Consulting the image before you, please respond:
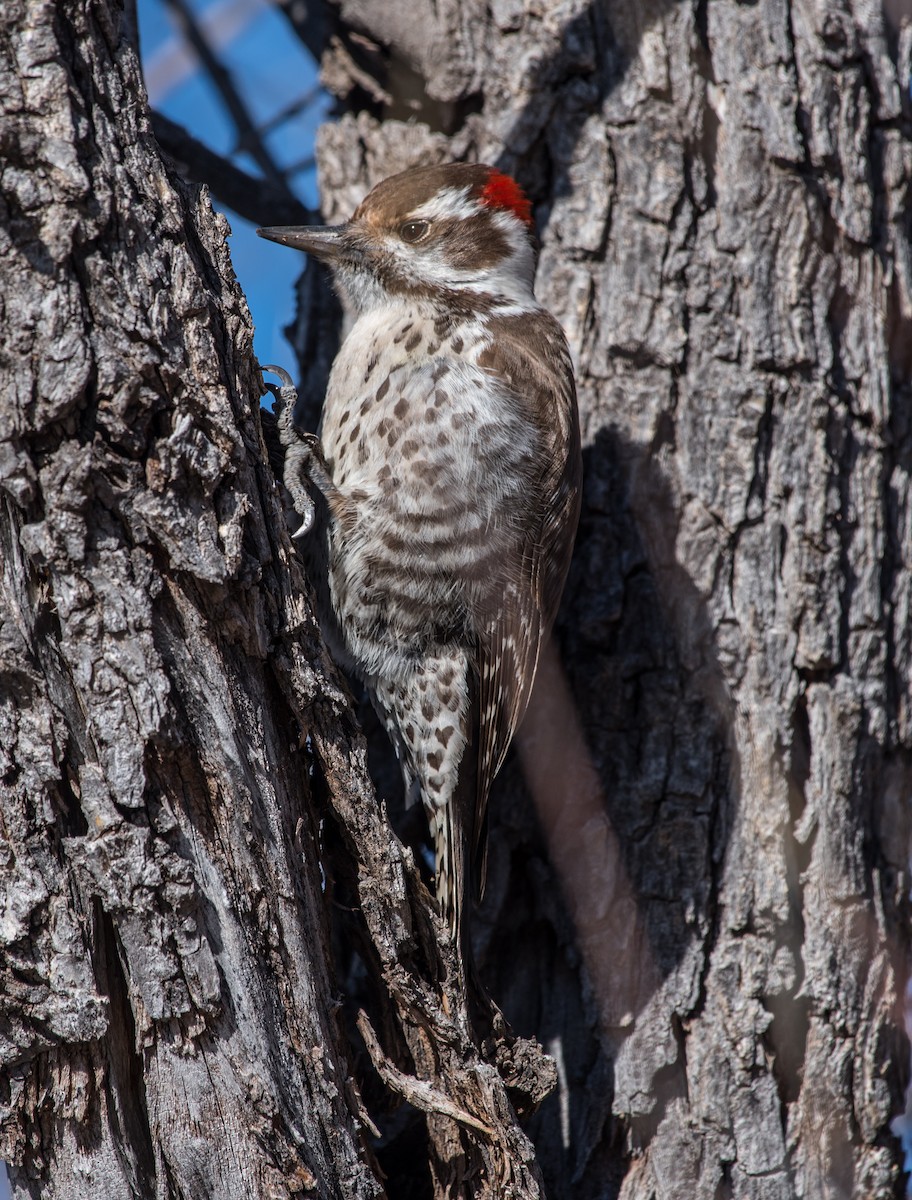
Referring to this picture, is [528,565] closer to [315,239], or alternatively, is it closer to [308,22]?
[315,239]

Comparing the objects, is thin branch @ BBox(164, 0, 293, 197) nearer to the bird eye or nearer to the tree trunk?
the tree trunk

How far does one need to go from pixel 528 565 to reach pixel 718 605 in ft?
1.70

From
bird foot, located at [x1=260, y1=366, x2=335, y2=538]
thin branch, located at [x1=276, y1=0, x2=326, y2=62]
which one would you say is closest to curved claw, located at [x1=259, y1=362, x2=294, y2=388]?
bird foot, located at [x1=260, y1=366, x2=335, y2=538]

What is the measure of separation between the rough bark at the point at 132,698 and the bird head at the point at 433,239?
3.52ft

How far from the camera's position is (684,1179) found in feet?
8.76

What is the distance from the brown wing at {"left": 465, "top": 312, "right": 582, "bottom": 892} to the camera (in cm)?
294

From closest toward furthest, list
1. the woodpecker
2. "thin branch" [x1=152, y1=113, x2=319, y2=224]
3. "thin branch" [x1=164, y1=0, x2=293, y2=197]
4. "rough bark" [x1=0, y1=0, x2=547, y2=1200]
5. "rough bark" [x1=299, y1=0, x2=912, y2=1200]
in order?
"rough bark" [x1=0, y1=0, x2=547, y2=1200] → "rough bark" [x1=299, y1=0, x2=912, y2=1200] → the woodpecker → "thin branch" [x1=152, y1=113, x2=319, y2=224] → "thin branch" [x1=164, y1=0, x2=293, y2=197]

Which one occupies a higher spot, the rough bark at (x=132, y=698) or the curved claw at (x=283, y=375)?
the curved claw at (x=283, y=375)

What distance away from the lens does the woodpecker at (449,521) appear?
9.37ft

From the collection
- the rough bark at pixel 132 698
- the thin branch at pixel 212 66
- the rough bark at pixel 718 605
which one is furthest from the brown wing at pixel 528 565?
the thin branch at pixel 212 66

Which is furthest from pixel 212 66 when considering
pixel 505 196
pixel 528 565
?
pixel 528 565

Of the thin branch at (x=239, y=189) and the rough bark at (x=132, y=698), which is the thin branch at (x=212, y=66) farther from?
the rough bark at (x=132, y=698)

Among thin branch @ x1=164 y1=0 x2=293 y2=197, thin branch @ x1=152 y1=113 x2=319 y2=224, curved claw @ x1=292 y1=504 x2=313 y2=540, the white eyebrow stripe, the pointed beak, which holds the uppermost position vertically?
thin branch @ x1=164 y1=0 x2=293 y2=197

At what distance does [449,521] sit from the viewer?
2.86m
